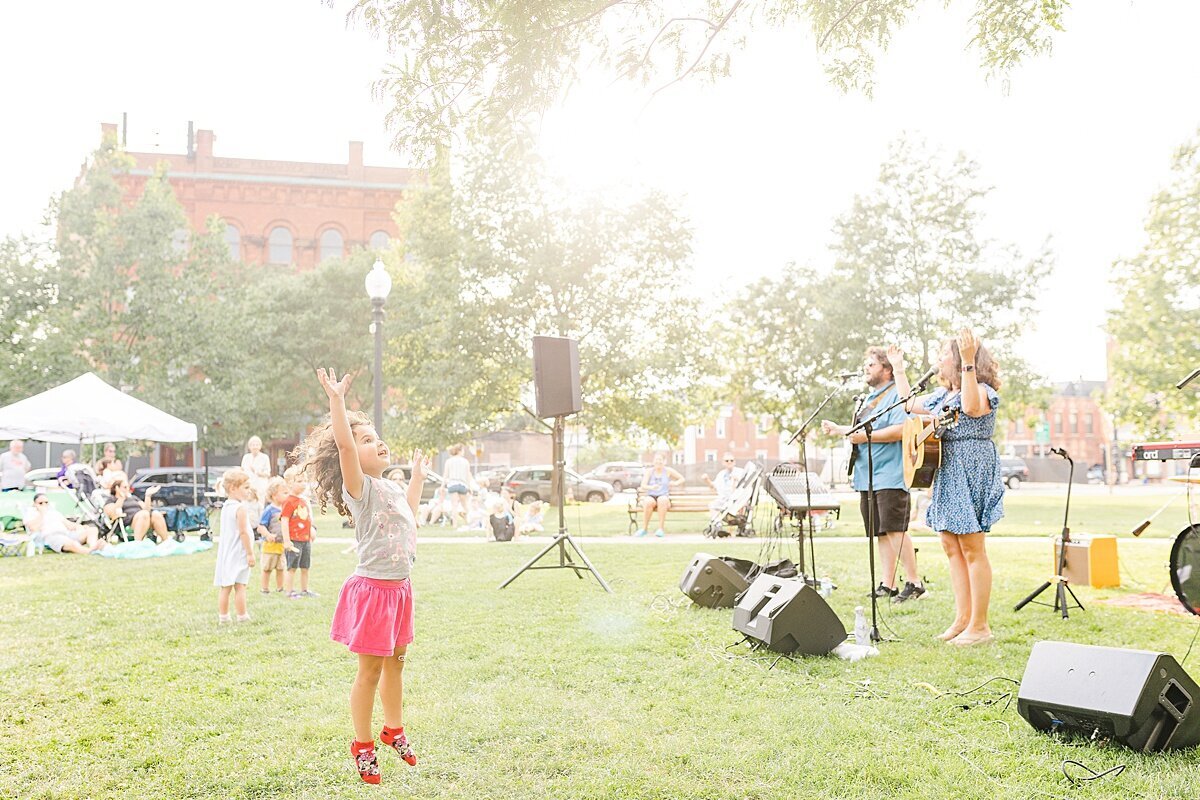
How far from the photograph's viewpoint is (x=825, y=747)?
12.7 feet

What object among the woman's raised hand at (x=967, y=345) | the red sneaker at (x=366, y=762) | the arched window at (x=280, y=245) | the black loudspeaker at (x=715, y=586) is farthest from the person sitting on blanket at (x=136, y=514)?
the arched window at (x=280, y=245)

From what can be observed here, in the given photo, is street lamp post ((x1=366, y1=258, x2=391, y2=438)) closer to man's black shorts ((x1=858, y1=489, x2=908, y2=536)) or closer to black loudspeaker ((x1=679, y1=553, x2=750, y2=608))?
black loudspeaker ((x1=679, y1=553, x2=750, y2=608))

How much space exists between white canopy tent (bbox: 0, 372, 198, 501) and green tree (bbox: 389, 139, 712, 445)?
29.1ft

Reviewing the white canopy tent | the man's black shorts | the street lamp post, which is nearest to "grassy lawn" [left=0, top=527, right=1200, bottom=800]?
the man's black shorts

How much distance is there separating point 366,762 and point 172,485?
21.8 metres

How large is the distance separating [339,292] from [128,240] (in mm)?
9591

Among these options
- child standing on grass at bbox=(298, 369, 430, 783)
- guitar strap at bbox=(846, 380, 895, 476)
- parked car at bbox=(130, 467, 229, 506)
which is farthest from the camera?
parked car at bbox=(130, 467, 229, 506)

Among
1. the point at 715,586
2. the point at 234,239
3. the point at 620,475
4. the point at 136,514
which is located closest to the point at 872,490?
the point at 715,586

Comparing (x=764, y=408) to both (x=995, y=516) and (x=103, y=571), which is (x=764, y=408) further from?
(x=995, y=516)

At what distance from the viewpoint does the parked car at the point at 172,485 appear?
22.3m

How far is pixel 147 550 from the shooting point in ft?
43.9

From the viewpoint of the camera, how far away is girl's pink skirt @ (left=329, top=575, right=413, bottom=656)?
369 cm

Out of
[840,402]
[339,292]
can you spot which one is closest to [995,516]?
[840,402]

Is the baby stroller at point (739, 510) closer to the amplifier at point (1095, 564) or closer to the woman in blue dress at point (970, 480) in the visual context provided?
the amplifier at point (1095, 564)
